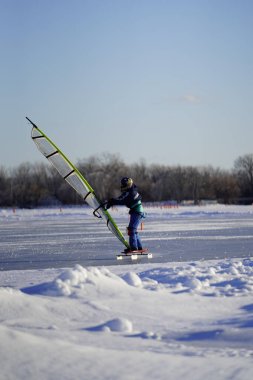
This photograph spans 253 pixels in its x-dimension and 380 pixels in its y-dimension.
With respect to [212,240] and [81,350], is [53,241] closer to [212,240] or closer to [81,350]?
[212,240]

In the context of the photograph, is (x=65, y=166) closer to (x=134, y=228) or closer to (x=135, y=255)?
(x=134, y=228)

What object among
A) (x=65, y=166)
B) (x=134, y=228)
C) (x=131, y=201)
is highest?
(x=65, y=166)

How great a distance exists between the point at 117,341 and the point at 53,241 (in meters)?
11.1

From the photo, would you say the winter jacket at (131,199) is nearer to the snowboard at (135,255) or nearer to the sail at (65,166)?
the sail at (65,166)

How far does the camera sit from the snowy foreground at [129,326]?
3844mm

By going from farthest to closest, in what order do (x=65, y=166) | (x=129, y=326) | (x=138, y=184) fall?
(x=138, y=184)
(x=65, y=166)
(x=129, y=326)

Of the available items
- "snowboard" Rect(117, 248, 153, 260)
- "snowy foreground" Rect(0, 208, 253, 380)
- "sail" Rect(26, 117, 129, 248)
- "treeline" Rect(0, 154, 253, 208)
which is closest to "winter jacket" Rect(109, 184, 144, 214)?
"sail" Rect(26, 117, 129, 248)

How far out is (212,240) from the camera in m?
15.0

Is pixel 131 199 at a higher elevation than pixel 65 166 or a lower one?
lower

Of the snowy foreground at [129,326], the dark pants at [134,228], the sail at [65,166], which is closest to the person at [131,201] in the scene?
the dark pants at [134,228]

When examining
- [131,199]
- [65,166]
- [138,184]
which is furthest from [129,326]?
[138,184]

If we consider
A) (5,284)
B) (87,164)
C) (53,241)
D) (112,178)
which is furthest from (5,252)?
(87,164)

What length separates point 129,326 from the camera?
502 cm

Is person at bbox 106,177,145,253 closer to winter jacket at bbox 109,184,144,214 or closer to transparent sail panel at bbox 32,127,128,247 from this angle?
winter jacket at bbox 109,184,144,214
